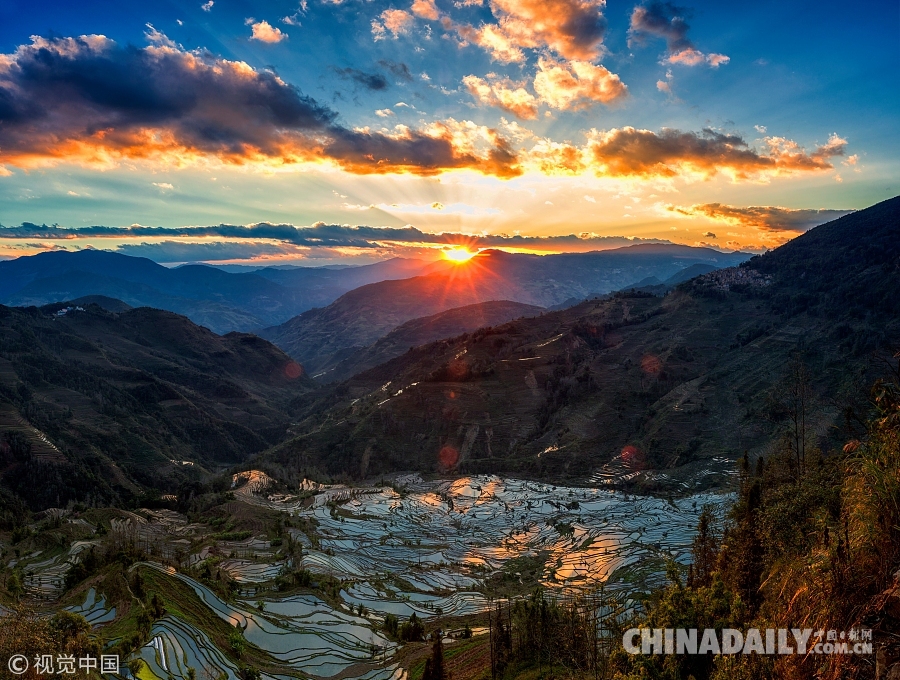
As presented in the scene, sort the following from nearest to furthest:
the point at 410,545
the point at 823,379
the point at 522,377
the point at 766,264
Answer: the point at 410,545, the point at 823,379, the point at 522,377, the point at 766,264

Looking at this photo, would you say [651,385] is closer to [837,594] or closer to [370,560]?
[370,560]

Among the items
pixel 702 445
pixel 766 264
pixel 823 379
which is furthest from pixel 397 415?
→ pixel 766 264

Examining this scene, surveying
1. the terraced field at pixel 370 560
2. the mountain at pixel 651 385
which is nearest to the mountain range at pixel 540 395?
the mountain at pixel 651 385

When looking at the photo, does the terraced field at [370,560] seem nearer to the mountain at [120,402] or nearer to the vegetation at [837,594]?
the vegetation at [837,594]

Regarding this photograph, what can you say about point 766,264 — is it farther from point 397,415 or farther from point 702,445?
point 397,415

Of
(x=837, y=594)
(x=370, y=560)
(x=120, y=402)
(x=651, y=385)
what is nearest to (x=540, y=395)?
(x=651, y=385)

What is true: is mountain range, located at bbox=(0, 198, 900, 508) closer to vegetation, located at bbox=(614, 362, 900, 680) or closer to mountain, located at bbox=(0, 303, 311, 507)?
mountain, located at bbox=(0, 303, 311, 507)

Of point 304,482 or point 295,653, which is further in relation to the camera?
point 304,482
